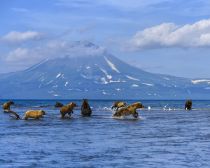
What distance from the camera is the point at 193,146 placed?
29062 mm

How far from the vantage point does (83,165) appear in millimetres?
22844

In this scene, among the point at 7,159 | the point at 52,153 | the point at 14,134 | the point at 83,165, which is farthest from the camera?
the point at 14,134

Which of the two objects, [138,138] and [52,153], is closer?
[52,153]

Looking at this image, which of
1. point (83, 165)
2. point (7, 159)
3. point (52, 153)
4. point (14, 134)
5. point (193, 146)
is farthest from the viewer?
point (14, 134)

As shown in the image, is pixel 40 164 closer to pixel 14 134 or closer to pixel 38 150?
pixel 38 150

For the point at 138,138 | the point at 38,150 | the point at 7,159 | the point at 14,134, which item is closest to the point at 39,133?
the point at 14,134

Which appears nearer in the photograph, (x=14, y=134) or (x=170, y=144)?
(x=170, y=144)

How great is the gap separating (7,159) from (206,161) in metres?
7.74

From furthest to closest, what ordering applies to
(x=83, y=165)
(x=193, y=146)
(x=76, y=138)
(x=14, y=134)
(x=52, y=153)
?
(x=14, y=134), (x=76, y=138), (x=193, y=146), (x=52, y=153), (x=83, y=165)

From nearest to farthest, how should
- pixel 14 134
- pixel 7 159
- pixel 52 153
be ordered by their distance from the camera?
1. pixel 7 159
2. pixel 52 153
3. pixel 14 134

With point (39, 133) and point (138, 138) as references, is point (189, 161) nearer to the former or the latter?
point (138, 138)

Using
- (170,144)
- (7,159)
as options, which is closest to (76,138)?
(170,144)

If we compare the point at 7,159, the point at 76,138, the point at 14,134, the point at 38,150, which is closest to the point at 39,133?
the point at 14,134

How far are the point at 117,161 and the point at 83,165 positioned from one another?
5.37ft
